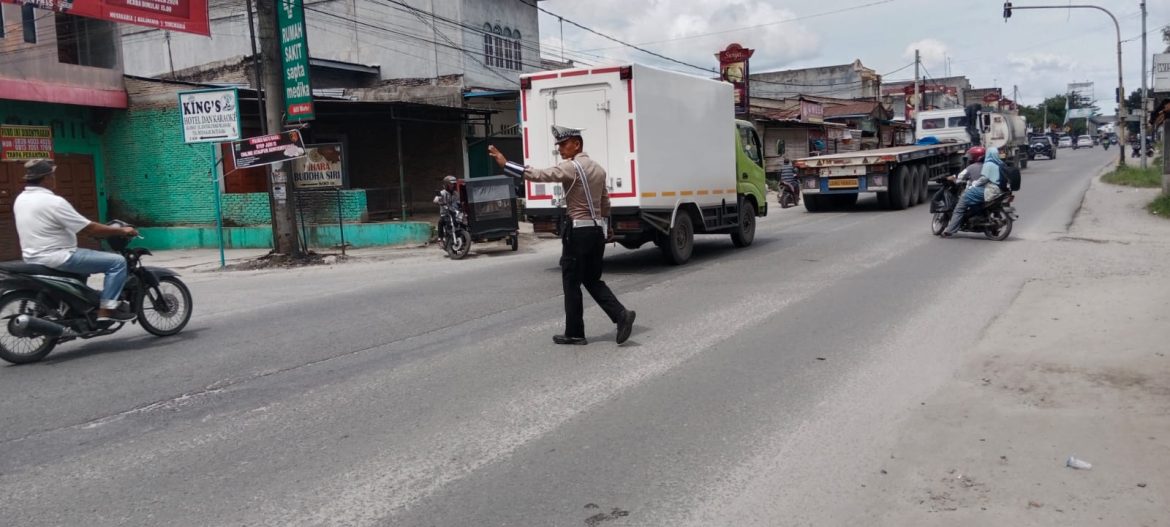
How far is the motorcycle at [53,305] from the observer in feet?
23.6

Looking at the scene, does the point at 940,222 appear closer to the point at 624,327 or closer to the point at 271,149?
the point at 624,327

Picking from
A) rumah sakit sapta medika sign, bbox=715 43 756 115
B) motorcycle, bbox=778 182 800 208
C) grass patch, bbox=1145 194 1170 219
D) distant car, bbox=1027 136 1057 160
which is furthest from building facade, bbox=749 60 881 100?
grass patch, bbox=1145 194 1170 219

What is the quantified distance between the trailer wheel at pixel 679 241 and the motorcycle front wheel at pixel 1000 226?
5.02m

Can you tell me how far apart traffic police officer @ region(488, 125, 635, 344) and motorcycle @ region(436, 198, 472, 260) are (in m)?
8.17

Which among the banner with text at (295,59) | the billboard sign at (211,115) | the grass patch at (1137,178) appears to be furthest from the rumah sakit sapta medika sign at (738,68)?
the billboard sign at (211,115)

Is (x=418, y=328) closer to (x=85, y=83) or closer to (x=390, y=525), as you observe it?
(x=390, y=525)

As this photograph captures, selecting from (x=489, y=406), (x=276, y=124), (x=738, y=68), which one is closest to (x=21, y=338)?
(x=489, y=406)

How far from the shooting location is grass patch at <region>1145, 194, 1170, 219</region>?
17522 mm

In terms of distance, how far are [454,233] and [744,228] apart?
4899mm

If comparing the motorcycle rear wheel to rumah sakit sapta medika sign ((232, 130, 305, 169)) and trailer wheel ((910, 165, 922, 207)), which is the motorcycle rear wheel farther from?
trailer wheel ((910, 165, 922, 207))

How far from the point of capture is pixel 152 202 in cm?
2012

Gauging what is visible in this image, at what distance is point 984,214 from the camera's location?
1452 centimetres

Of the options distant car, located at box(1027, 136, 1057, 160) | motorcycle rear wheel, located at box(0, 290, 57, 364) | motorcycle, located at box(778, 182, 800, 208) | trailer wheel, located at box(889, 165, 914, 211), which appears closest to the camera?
motorcycle rear wheel, located at box(0, 290, 57, 364)

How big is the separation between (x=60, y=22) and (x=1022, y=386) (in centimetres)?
1891
